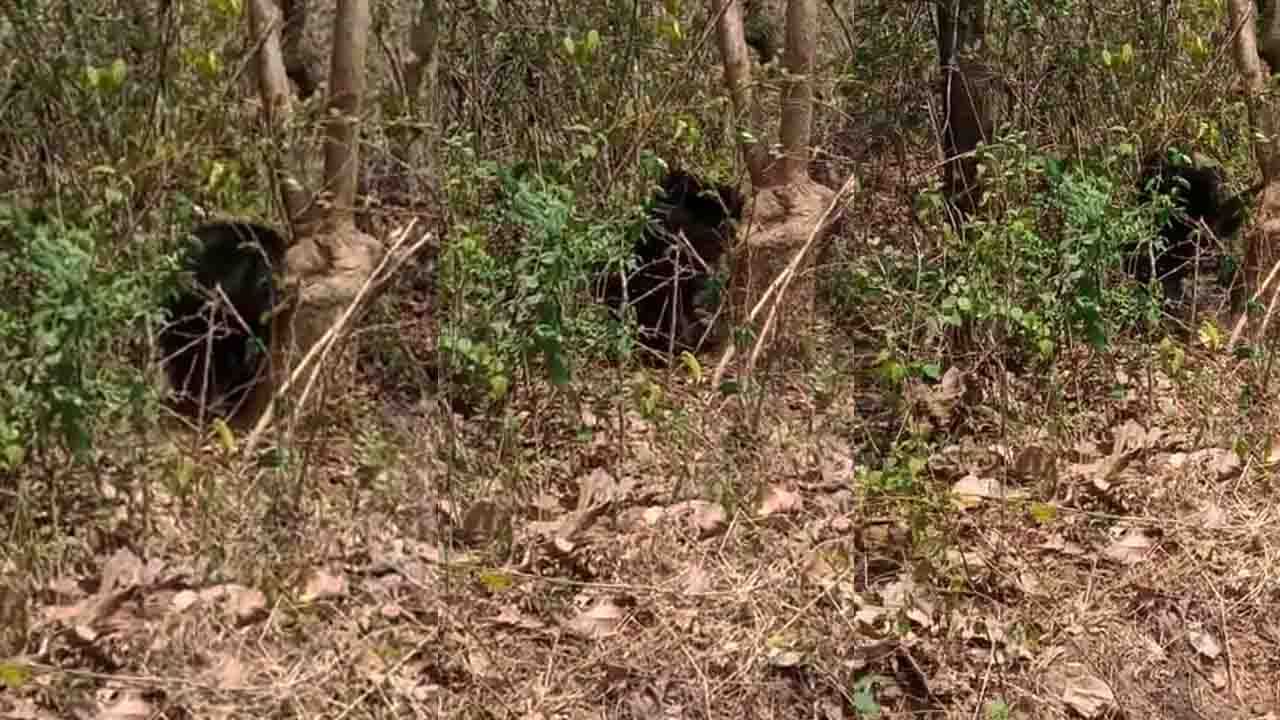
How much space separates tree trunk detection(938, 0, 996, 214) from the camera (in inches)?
170

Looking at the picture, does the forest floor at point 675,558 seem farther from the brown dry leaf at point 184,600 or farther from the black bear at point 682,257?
the black bear at point 682,257

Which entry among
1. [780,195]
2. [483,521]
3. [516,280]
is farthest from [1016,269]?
[483,521]

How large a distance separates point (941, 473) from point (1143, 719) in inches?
34.5

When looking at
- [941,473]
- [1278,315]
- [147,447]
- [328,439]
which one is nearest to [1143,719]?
[941,473]

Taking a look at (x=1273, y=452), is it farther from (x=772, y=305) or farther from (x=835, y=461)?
(x=772, y=305)

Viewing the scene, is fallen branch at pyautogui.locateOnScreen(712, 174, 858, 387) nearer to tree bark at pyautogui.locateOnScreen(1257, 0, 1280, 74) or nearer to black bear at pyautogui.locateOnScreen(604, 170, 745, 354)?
black bear at pyautogui.locateOnScreen(604, 170, 745, 354)

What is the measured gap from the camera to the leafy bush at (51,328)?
3248mm

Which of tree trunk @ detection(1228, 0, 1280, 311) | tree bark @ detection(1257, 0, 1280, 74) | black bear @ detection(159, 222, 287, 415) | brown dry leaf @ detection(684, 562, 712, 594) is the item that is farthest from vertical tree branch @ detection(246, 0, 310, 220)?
tree bark @ detection(1257, 0, 1280, 74)

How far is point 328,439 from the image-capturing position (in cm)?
367

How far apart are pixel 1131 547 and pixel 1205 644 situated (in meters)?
0.34

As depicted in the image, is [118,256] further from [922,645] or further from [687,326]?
[922,645]

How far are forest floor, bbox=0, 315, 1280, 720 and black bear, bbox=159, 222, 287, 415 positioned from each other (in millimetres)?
163

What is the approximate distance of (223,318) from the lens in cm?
365

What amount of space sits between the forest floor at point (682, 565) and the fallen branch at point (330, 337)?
0.09 m
